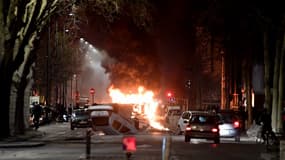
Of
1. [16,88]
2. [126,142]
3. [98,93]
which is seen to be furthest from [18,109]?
[98,93]

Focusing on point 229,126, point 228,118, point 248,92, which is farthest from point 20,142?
point 248,92

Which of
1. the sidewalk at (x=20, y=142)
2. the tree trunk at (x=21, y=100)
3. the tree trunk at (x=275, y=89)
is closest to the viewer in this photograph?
the sidewalk at (x=20, y=142)

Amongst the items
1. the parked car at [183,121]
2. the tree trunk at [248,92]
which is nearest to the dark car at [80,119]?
the parked car at [183,121]

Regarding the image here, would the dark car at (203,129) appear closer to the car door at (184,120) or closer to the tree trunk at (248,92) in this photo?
the car door at (184,120)

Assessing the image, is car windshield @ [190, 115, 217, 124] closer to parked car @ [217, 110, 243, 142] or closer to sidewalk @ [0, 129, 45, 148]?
parked car @ [217, 110, 243, 142]

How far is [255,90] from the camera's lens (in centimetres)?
6231

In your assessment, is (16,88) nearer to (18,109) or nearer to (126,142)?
(18,109)

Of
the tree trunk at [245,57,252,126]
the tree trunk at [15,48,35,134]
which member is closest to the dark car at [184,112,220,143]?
the tree trunk at [15,48,35,134]

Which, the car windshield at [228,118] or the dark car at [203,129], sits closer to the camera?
the dark car at [203,129]

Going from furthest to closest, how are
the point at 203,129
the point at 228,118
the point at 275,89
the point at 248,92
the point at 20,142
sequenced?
1. the point at 248,92
2. the point at 228,118
3. the point at 275,89
4. the point at 203,129
5. the point at 20,142

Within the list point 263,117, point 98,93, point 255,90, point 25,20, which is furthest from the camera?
point 98,93

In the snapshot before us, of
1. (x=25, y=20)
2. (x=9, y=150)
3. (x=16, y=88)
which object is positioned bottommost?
(x=9, y=150)

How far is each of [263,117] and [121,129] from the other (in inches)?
522

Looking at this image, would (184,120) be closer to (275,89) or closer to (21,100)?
(275,89)
